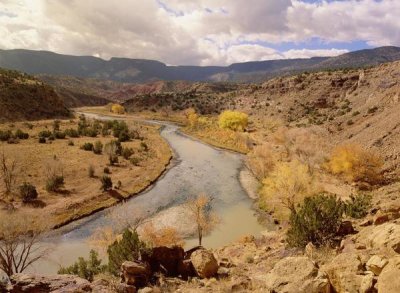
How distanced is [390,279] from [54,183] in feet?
Answer: 154

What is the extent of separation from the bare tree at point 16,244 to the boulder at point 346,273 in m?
24.3

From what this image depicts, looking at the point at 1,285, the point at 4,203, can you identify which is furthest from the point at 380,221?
the point at 4,203

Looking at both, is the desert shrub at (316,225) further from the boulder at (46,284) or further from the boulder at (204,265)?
the boulder at (46,284)

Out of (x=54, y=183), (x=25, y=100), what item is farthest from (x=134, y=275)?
(x=25, y=100)

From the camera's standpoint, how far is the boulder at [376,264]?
35.2 ft

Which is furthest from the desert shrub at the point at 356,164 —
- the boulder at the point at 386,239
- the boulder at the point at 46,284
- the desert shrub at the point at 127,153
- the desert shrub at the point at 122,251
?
the boulder at the point at 46,284

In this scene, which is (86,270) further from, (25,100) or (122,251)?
(25,100)

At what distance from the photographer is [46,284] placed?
1465 cm

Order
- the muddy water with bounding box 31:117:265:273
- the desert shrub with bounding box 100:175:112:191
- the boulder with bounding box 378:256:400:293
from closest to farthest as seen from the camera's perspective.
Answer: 1. the boulder with bounding box 378:256:400:293
2. the muddy water with bounding box 31:117:265:273
3. the desert shrub with bounding box 100:175:112:191

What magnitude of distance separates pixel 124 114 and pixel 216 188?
10858 cm

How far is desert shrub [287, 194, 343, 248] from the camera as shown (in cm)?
2039

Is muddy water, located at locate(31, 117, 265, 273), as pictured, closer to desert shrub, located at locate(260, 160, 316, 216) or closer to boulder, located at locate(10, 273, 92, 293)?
desert shrub, located at locate(260, 160, 316, 216)

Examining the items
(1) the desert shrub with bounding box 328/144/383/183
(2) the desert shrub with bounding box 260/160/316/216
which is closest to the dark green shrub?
(2) the desert shrub with bounding box 260/160/316/216

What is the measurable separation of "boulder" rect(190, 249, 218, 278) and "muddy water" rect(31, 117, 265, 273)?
1774 centimetres
